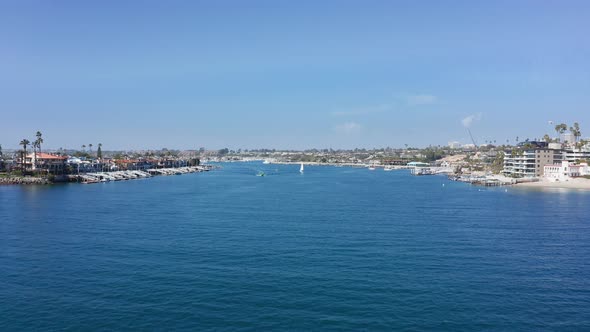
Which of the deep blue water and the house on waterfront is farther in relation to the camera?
the house on waterfront

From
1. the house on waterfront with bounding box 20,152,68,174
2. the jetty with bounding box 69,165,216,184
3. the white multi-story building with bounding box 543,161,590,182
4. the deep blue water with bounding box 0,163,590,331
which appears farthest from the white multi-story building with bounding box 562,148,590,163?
the house on waterfront with bounding box 20,152,68,174

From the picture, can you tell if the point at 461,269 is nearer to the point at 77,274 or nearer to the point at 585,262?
the point at 585,262

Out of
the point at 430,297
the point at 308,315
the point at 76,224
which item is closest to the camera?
the point at 308,315

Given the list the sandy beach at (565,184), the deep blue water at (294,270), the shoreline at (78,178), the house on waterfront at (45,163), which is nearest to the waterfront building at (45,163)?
the house on waterfront at (45,163)

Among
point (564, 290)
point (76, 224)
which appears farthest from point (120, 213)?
point (564, 290)

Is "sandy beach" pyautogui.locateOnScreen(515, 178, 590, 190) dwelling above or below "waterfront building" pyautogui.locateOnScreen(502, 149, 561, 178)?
below

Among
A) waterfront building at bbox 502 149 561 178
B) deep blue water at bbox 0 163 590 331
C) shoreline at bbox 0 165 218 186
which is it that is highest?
waterfront building at bbox 502 149 561 178

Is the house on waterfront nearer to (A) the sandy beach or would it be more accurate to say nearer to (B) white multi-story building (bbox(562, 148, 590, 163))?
(A) the sandy beach
